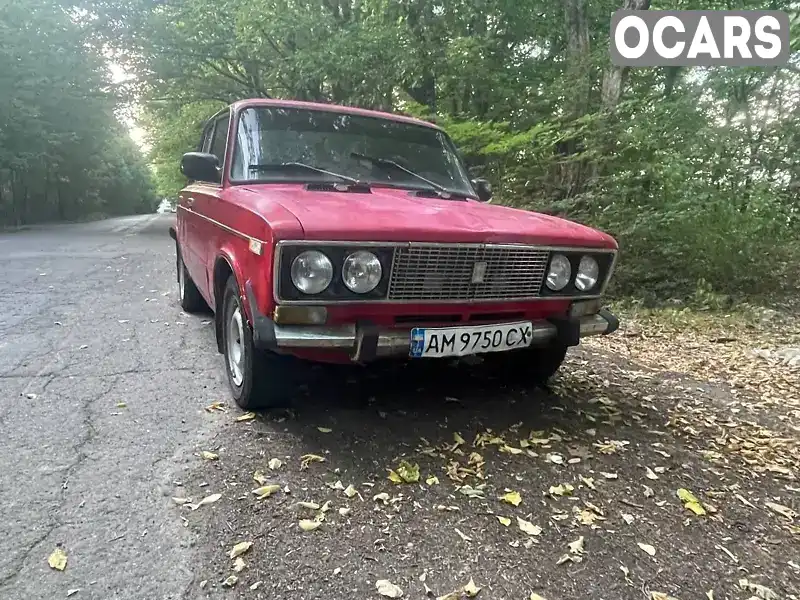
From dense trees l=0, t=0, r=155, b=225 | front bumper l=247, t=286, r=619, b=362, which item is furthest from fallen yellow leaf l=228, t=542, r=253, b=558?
dense trees l=0, t=0, r=155, b=225

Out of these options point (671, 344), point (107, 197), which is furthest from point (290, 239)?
point (107, 197)

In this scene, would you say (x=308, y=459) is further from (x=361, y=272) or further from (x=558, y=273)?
(x=558, y=273)

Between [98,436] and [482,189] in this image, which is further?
[482,189]

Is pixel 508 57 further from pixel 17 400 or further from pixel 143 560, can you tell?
pixel 143 560

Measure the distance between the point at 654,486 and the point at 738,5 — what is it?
10.5 meters

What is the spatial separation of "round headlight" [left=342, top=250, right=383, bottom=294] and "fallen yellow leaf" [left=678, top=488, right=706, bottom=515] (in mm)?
1662

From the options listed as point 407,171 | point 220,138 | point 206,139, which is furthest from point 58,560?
point 206,139

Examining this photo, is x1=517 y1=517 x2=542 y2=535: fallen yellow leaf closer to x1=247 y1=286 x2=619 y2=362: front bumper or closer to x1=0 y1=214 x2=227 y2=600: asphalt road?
x1=247 y1=286 x2=619 y2=362: front bumper

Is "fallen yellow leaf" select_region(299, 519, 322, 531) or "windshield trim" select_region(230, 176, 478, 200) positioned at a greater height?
"windshield trim" select_region(230, 176, 478, 200)

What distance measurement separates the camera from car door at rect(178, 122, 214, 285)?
4.60 meters

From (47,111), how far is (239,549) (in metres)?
20.5

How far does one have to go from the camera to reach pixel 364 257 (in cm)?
275

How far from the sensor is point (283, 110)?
4.00 m

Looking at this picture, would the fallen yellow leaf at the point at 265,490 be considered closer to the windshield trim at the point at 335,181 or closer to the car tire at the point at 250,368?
the car tire at the point at 250,368
